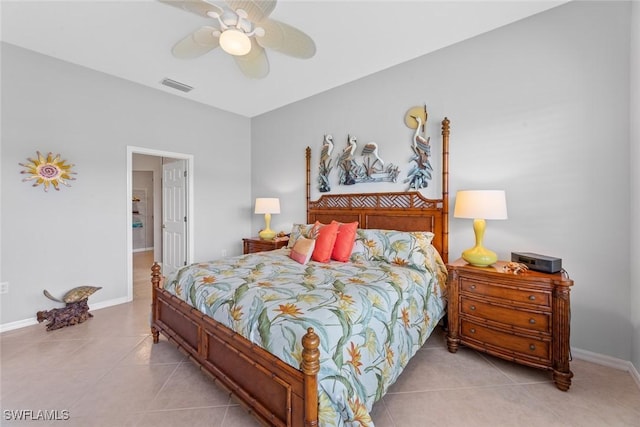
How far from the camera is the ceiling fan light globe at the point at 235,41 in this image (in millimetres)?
1890

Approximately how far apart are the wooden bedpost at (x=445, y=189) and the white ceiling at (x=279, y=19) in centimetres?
88

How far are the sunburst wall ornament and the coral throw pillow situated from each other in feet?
8.99

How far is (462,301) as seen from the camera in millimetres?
2246

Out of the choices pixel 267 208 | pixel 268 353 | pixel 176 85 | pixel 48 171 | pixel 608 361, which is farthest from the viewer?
pixel 267 208

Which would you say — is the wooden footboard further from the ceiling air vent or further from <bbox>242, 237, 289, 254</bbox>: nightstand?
the ceiling air vent

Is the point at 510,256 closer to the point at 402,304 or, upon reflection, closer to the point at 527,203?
the point at 527,203

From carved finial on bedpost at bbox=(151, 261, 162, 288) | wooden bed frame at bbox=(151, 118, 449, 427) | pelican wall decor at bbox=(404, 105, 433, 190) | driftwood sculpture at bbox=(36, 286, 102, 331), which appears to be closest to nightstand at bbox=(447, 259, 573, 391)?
wooden bed frame at bbox=(151, 118, 449, 427)

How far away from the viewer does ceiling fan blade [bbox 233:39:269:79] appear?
226 centimetres

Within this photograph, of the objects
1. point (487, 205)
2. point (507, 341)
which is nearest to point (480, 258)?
point (487, 205)

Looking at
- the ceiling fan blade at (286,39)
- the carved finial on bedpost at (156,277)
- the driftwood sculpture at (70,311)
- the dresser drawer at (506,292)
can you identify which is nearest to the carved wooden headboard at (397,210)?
the dresser drawer at (506,292)

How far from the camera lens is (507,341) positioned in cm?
204

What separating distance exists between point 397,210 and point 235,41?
225 centimetres

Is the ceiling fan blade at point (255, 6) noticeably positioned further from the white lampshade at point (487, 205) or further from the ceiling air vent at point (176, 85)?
the ceiling air vent at point (176, 85)

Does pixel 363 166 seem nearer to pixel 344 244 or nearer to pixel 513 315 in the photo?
pixel 344 244
